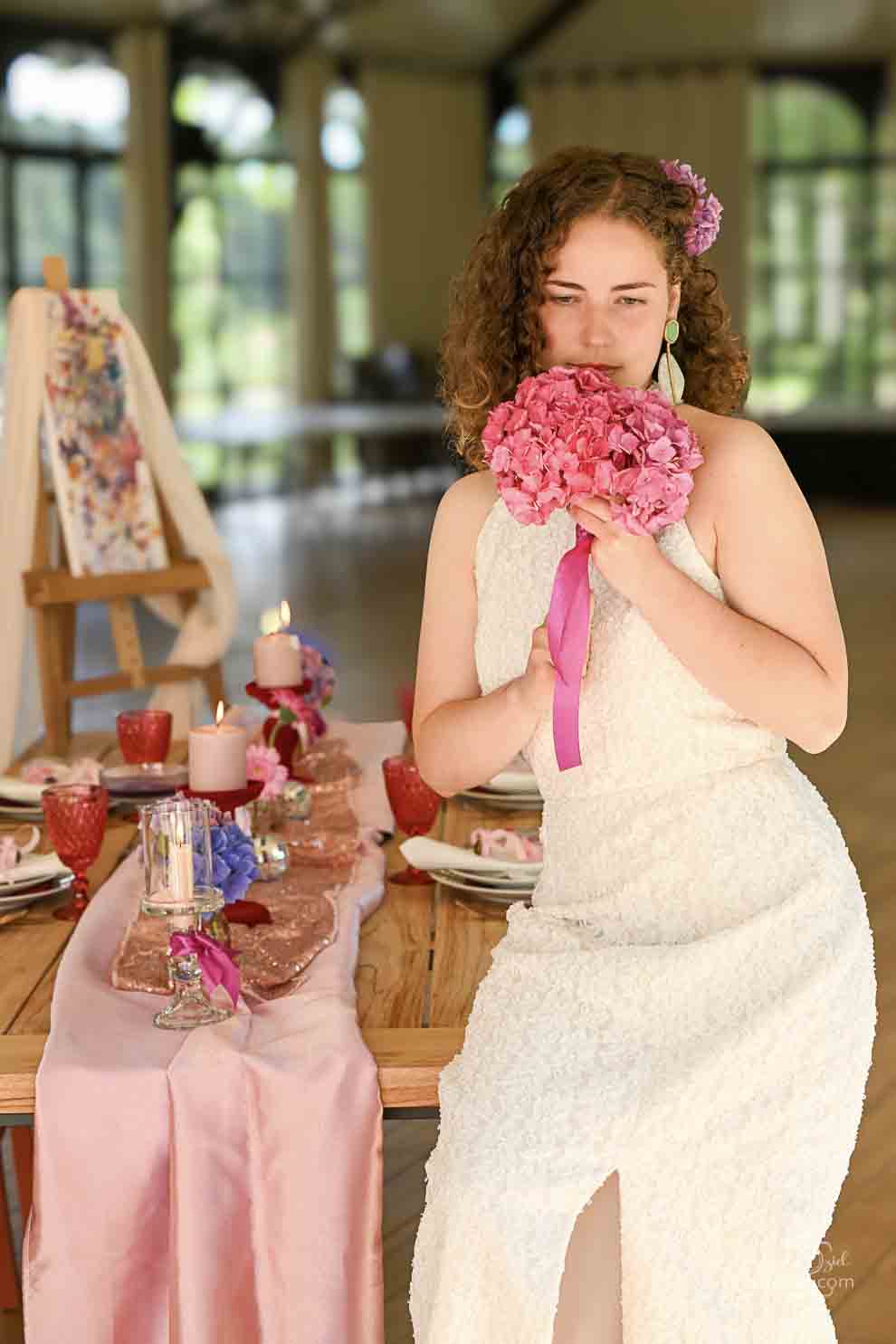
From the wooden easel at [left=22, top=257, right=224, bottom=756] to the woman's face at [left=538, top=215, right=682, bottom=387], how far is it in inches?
90.6

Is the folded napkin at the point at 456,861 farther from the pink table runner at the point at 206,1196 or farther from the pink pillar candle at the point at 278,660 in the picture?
the pink table runner at the point at 206,1196

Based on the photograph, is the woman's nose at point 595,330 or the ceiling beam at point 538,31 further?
the ceiling beam at point 538,31

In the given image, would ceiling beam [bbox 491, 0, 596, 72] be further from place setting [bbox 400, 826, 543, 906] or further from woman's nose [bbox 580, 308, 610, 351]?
woman's nose [bbox 580, 308, 610, 351]

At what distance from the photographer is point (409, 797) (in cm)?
263

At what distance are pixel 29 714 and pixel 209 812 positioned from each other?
2487mm

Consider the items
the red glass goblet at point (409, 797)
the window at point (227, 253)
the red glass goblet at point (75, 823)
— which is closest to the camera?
the red glass goblet at point (75, 823)

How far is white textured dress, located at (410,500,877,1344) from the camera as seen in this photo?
1704 millimetres

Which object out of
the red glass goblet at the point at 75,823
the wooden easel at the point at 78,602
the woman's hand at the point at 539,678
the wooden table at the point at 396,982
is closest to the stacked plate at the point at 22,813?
the wooden table at the point at 396,982

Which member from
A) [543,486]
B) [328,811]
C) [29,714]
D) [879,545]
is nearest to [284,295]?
[879,545]

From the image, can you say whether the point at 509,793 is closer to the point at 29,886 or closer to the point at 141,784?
the point at 141,784

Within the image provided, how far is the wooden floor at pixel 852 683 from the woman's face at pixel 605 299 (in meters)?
1.36

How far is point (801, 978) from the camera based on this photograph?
1823mm

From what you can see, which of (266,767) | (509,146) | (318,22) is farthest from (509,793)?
(509,146)

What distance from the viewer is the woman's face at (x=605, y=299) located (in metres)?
2.02
